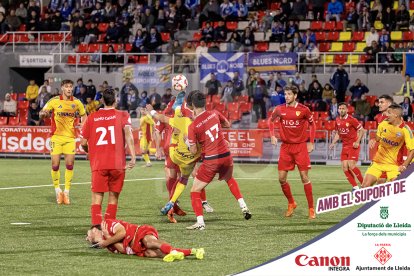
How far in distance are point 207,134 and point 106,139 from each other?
74.8 inches

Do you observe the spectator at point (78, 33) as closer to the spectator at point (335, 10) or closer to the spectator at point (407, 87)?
the spectator at point (335, 10)

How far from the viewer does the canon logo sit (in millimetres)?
7637

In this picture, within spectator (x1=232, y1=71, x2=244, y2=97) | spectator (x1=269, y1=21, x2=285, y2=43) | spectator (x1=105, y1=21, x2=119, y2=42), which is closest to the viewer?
spectator (x1=232, y1=71, x2=244, y2=97)

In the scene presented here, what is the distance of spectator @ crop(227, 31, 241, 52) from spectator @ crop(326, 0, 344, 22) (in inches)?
149

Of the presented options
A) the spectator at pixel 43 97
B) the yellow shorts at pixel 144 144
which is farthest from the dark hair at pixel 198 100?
the spectator at pixel 43 97

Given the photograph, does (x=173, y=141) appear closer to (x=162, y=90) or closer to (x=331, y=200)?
(x=331, y=200)

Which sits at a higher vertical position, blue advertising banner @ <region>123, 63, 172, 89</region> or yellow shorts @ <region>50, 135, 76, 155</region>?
blue advertising banner @ <region>123, 63, 172, 89</region>

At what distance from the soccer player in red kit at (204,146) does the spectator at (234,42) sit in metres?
21.3

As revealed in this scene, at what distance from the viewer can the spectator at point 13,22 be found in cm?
4204

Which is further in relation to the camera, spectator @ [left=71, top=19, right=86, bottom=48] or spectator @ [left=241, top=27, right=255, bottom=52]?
spectator @ [left=71, top=19, right=86, bottom=48]

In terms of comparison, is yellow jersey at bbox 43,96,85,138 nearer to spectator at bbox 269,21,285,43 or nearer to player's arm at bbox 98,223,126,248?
player's arm at bbox 98,223,126,248

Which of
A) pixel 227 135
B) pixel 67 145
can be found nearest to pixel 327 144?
pixel 227 135

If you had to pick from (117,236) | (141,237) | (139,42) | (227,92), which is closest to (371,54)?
(227,92)

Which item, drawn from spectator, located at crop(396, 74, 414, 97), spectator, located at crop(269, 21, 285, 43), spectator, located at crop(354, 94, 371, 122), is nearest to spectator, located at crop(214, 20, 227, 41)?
spectator, located at crop(269, 21, 285, 43)
